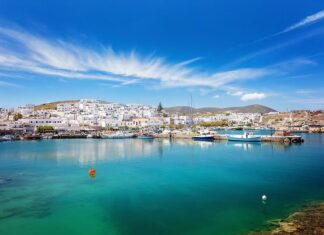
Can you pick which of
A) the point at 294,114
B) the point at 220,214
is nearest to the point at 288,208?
the point at 220,214

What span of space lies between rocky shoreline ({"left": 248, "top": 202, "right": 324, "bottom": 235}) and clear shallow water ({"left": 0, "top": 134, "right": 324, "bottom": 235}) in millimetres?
602

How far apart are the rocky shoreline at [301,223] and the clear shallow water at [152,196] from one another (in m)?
0.60

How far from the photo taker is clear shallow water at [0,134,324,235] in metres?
10.8

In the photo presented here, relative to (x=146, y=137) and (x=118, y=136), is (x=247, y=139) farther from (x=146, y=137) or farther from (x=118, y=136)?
(x=118, y=136)

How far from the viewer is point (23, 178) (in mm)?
19188

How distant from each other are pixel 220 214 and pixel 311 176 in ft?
34.8

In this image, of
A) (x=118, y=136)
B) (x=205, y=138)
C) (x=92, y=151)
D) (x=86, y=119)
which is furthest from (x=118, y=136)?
(x=86, y=119)

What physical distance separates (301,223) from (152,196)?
23.6 feet

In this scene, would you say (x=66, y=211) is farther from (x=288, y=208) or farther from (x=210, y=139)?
(x=210, y=139)

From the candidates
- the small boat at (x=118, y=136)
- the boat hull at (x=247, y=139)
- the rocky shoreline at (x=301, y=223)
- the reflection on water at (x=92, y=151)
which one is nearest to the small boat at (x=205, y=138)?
the boat hull at (x=247, y=139)

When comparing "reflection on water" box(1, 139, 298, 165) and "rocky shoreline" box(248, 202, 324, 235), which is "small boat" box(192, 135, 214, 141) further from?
"rocky shoreline" box(248, 202, 324, 235)

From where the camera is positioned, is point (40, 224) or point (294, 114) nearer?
point (40, 224)

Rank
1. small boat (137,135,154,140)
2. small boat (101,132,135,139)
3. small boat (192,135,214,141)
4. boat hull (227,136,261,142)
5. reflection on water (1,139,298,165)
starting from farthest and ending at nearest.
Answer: small boat (101,132,135,139) < small boat (137,135,154,140) < small boat (192,135,214,141) < boat hull (227,136,261,142) < reflection on water (1,139,298,165)

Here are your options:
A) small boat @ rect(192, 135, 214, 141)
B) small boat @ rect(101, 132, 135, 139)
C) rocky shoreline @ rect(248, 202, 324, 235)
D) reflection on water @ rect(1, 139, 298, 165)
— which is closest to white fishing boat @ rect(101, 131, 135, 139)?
small boat @ rect(101, 132, 135, 139)
